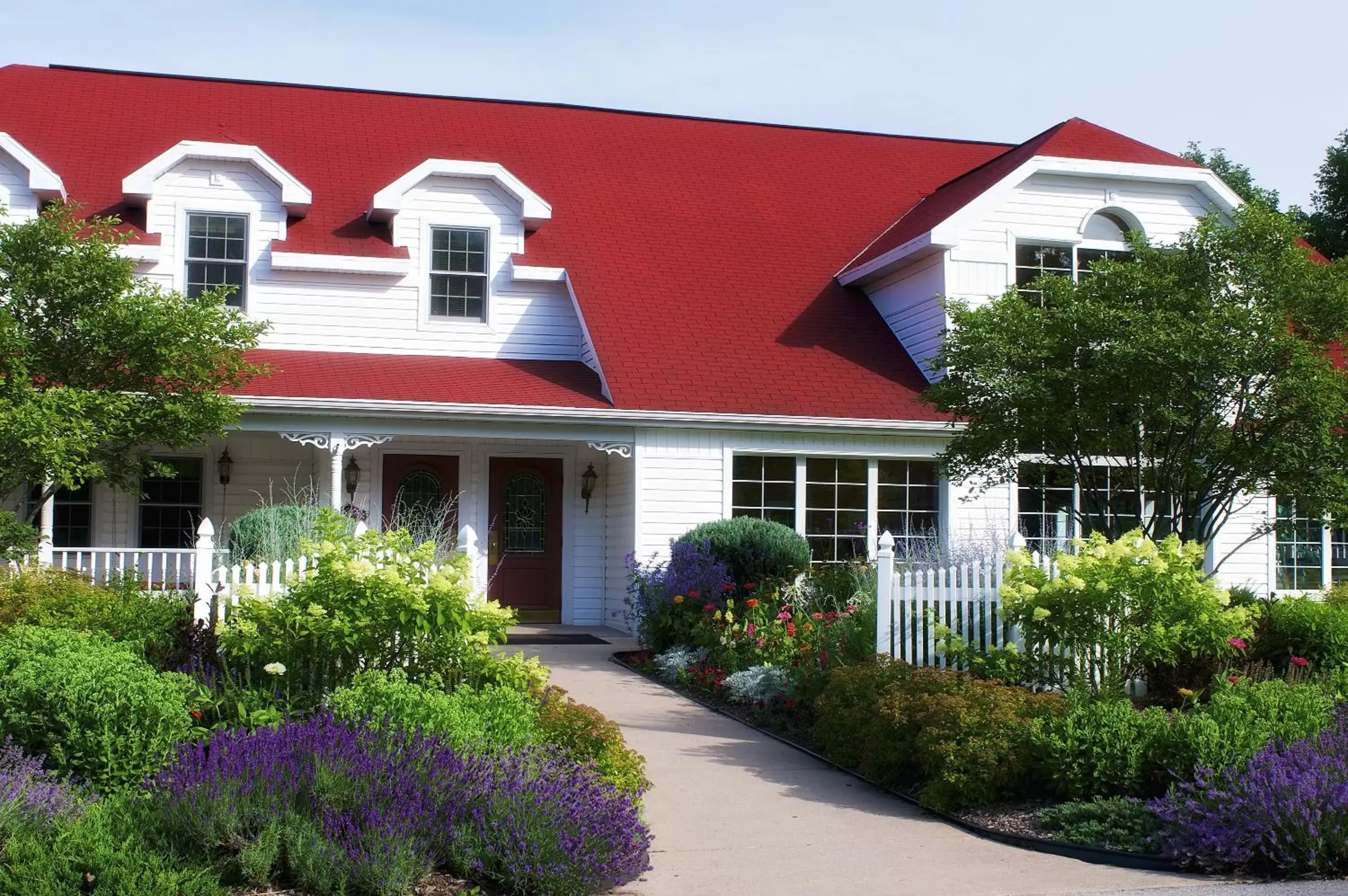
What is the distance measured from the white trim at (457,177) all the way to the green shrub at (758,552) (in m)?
5.70

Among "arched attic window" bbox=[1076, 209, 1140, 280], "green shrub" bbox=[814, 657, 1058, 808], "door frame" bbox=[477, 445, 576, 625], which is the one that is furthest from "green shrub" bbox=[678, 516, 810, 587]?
"arched attic window" bbox=[1076, 209, 1140, 280]

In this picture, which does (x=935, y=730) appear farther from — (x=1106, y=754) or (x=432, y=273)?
(x=432, y=273)

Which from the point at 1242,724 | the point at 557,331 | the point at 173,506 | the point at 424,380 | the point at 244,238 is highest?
the point at 244,238

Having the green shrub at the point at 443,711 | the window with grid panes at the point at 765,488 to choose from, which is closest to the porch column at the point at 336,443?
the window with grid panes at the point at 765,488

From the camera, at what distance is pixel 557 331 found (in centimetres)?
1859

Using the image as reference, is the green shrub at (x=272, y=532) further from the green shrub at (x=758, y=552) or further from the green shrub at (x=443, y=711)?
the green shrub at (x=443, y=711)

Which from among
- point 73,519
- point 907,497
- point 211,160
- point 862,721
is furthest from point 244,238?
point 862,721

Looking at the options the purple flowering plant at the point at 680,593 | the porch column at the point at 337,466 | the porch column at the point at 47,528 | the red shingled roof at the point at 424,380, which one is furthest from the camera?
the red shingled roof at the point at 424,380

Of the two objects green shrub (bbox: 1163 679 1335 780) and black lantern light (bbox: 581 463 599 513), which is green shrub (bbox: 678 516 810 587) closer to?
black lantern light (bbox: 581 463 599 513)

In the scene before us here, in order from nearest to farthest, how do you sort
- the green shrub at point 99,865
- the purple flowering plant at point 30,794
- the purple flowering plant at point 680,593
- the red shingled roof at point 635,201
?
the green shrub at point 99,865 < the purple flowering plant at point 30,794 < the purple flowering plant at point 680,593 < the red shingled roof at point 635,201

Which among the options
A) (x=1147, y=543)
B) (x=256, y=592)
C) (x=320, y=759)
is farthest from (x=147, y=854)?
(x=1147, y=543)

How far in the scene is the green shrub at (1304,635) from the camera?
11.3 m

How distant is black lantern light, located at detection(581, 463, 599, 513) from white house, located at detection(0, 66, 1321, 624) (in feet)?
0.15

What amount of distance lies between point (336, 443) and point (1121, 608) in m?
9.24
